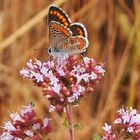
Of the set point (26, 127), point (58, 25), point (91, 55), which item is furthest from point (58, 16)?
point (91, 55)

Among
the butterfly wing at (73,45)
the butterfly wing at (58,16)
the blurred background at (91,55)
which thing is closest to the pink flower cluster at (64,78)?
the butterfly wing at (73,45)

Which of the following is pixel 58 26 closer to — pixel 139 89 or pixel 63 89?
pixel 63 89

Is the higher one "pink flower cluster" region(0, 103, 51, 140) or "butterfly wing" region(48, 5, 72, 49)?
"butterfly wing" region(48, 5, 72, 49)

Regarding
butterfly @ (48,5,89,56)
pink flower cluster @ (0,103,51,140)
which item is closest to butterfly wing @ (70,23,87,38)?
butterfly @ (48,5,89,56)

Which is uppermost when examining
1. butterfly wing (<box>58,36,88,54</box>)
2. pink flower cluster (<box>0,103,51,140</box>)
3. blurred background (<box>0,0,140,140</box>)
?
blurred background (<box>0,0,140,140</box>)

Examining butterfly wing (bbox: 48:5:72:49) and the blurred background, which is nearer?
butterfly wing (bbox: 48:5:72:49)

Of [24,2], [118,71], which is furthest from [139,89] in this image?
[24,2]

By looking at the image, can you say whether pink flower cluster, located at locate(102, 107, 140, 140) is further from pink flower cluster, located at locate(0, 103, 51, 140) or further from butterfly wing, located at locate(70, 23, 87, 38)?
butterfly wing, located at locate(70, 23, 87, 38)
